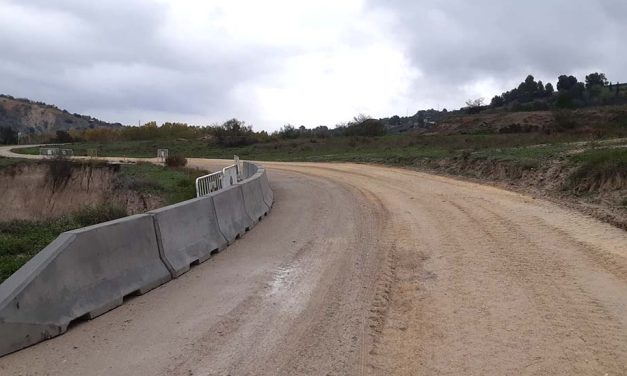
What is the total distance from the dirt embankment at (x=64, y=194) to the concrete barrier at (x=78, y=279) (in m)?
9.22

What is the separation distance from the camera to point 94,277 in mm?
6055

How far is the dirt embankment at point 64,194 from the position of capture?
1761 centimetres

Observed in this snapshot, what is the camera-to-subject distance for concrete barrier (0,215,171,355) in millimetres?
5066

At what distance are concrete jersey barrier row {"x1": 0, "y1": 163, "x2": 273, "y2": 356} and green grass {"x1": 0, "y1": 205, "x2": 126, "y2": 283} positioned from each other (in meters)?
1.75

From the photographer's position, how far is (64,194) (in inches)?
802

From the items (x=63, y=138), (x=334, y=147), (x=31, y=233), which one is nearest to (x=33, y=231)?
(x=31, y=233)

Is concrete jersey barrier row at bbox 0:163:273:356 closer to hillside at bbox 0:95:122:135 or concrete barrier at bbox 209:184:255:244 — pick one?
concrete barrier at bbox 209:184:255:244

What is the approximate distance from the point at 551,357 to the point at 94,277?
4594mm

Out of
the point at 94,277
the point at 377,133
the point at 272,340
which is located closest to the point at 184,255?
the point at 94,277

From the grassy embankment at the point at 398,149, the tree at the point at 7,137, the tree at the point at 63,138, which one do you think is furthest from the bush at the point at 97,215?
the tree at the point at 7,137

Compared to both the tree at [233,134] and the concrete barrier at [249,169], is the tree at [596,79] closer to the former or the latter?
the tree at [233,134]

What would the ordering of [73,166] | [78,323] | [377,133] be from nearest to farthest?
[78,323]
[73,166]
[377,133]

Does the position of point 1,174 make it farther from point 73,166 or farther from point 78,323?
point 78,323

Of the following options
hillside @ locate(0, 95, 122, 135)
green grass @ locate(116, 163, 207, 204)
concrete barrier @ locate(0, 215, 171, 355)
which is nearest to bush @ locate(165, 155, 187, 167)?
green grass @ locate(116, 163, 207, 204)
